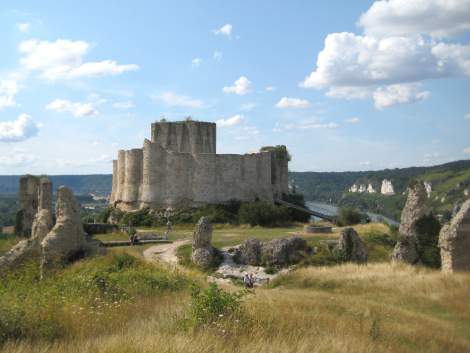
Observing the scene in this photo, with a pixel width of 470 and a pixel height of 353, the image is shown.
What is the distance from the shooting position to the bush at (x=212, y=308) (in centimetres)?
829

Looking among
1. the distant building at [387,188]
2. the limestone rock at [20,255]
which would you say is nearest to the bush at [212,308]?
the limestone rock at [20,255]

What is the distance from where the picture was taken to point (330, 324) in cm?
985

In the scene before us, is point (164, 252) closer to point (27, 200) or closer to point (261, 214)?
point (27, 200)

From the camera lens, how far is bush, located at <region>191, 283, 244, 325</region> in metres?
8.29

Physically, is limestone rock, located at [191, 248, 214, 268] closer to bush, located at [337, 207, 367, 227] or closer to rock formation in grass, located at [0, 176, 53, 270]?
rock formation in grass, located at [0, 176, 53, 270]

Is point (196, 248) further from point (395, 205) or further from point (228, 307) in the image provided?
point (395, 205)

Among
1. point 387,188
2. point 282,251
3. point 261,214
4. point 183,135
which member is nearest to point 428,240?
point 282,251

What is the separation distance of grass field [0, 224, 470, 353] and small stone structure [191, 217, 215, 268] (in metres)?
9.69

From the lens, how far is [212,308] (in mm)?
8523

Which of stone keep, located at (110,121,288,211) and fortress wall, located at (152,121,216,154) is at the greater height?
fortress wall, located at (152,121,216,154)

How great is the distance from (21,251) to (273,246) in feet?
42.1

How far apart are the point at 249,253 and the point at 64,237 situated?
1088cm

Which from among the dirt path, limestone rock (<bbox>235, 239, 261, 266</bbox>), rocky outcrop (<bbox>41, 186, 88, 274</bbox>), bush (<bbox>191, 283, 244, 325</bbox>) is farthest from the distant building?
bush (<bbox>191, 283, 244, 325</bbox>)

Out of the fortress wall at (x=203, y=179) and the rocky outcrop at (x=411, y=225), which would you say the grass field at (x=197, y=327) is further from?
the fortress wall at (x=203, y=179)
